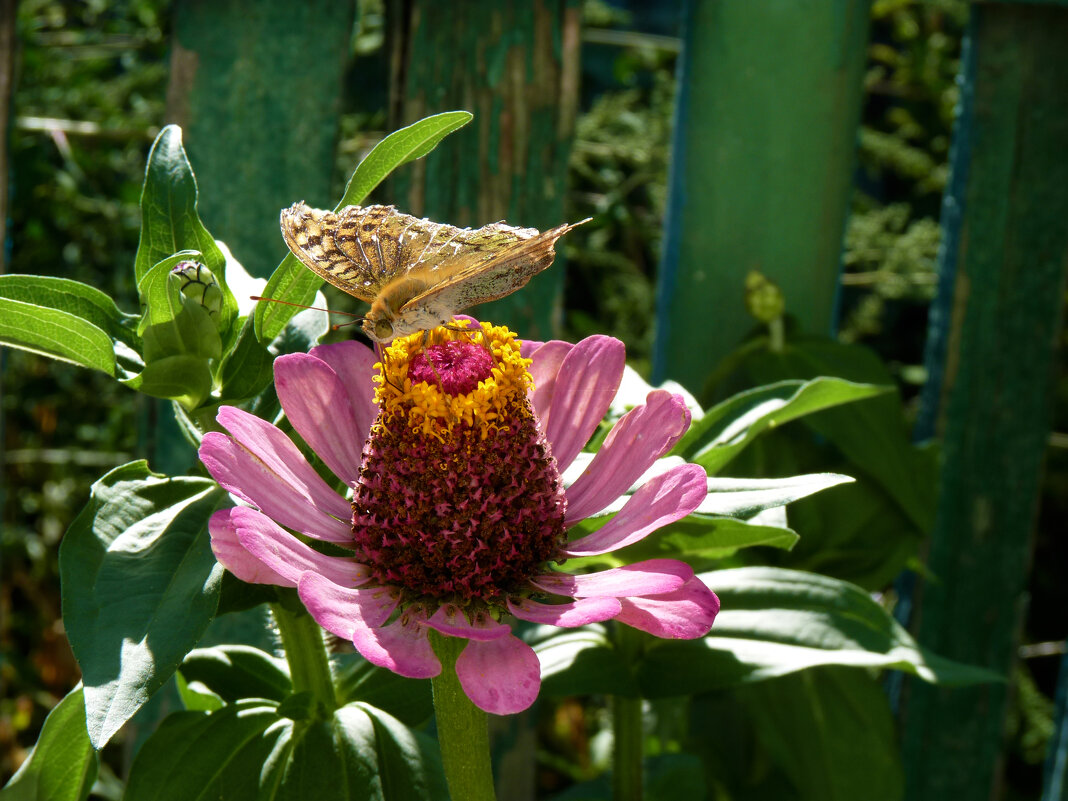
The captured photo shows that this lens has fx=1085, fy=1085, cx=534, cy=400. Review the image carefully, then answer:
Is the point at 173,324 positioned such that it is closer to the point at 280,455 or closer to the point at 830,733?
the point at 280,455

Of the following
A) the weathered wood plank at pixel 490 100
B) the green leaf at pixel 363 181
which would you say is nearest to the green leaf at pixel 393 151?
the green leaf at pixel 363 181

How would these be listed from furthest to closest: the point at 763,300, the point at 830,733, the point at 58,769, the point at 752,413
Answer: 1. the point at 763,300
2. the point at 830,733
3. the point at 752,413
4. the point at 58,769

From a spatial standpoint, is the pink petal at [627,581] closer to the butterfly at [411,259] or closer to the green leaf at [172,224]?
the butterfly at [411,259]

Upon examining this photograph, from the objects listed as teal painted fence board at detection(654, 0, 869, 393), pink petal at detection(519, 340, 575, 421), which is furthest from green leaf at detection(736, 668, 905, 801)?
pink petal at detection(519, 340, 575, 421)

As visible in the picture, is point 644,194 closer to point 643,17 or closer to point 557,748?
point 643,17

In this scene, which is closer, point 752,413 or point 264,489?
point 264,489

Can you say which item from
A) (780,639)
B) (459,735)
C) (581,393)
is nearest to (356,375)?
(581,393)

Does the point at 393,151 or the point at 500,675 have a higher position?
the point at 393,151
